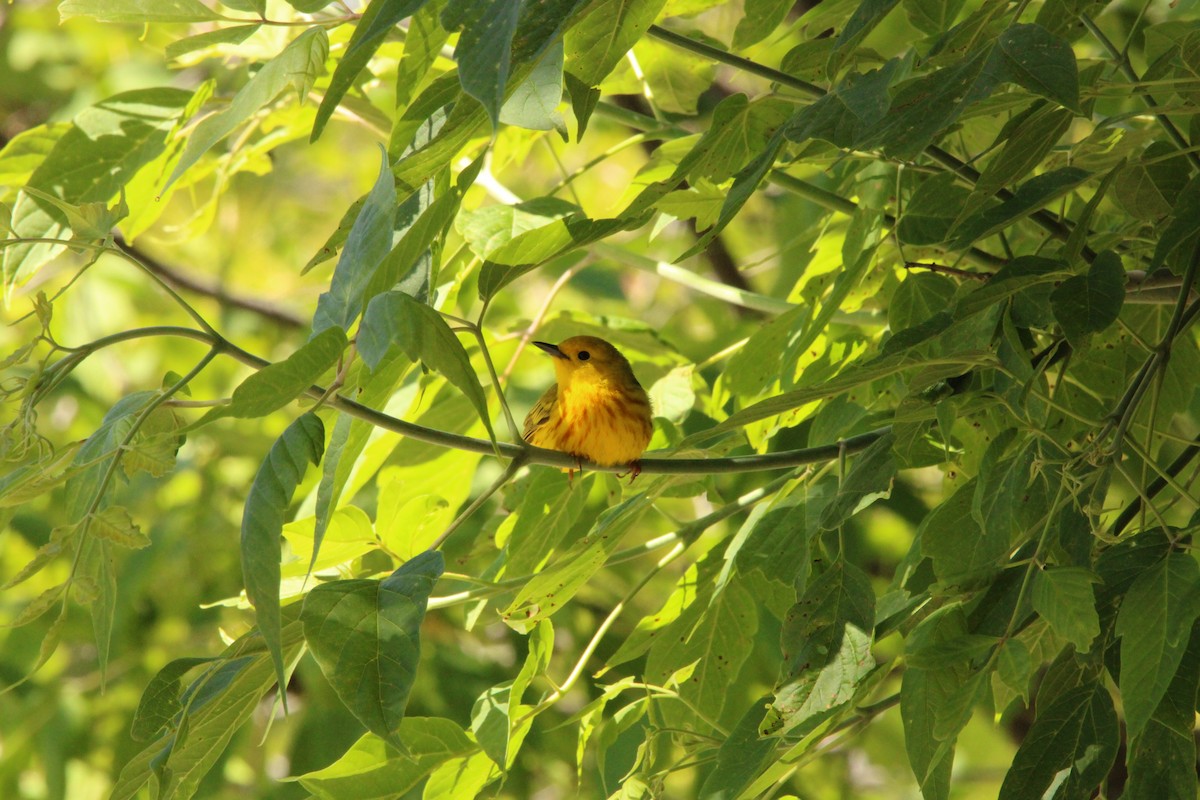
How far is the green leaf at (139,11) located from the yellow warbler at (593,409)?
1.42 m

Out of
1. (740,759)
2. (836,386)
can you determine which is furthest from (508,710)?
(836,386)

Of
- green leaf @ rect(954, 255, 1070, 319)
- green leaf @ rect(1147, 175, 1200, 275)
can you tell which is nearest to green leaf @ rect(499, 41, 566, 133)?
green leaf @ rect(954, 255, 1070, 319)

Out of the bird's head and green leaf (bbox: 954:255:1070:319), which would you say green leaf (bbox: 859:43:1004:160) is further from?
the bird's head

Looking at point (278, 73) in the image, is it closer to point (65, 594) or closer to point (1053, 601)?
point (65, 594)

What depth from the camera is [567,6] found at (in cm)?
147

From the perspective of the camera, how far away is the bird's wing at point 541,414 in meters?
3.68

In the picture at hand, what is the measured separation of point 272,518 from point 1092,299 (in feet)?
3.97

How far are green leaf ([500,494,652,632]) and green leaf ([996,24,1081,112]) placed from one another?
965 millimetres

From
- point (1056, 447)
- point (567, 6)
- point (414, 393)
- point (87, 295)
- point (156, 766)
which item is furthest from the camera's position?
point (87, 295)

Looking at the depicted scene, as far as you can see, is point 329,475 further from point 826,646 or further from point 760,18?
point 760,18

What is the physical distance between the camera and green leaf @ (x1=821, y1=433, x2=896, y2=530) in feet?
6.39

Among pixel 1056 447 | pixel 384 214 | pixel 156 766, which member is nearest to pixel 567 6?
pixel 384 214

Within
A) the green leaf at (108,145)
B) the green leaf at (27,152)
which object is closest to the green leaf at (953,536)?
the green leaf at (108,145)

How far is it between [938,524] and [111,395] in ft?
18.4
